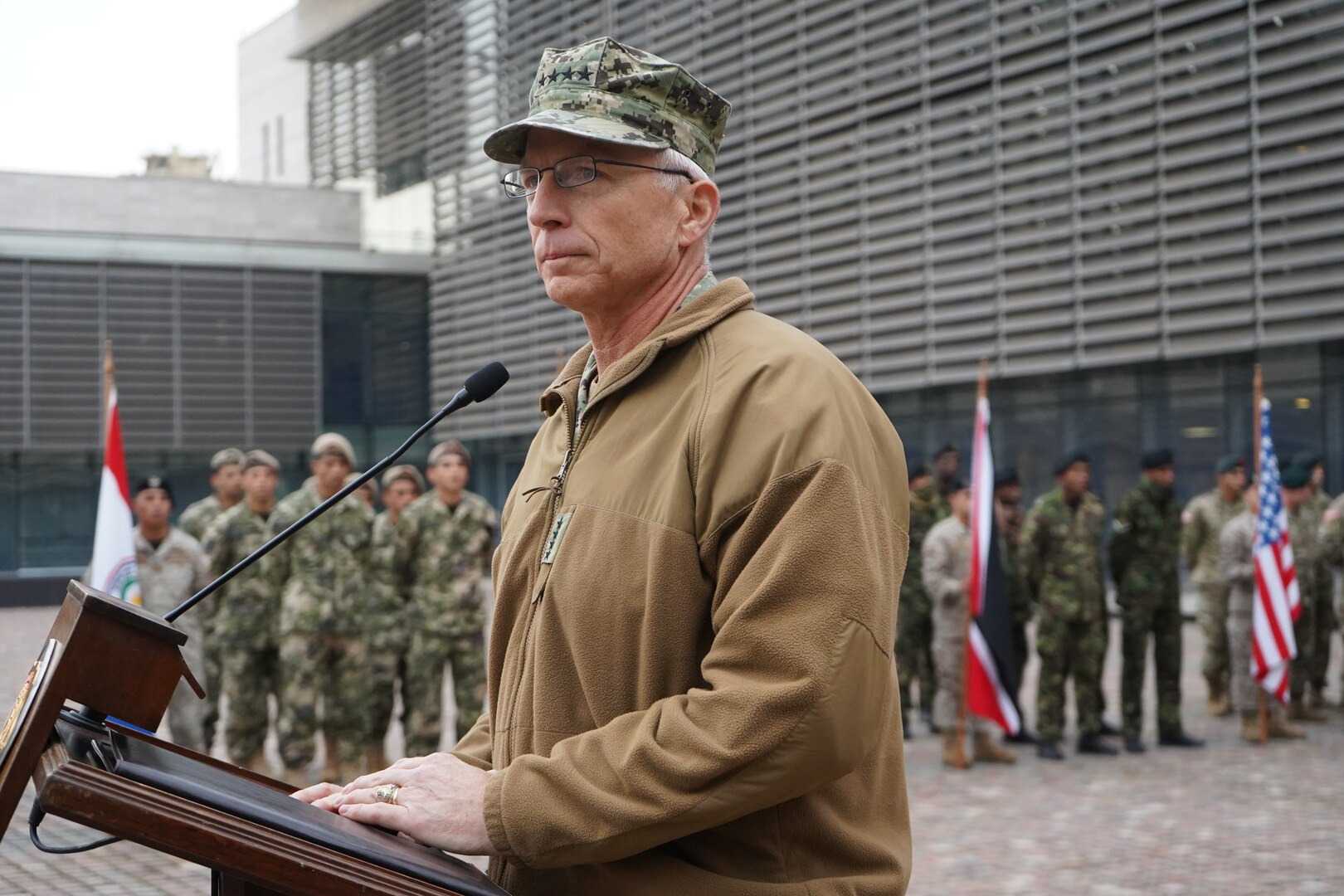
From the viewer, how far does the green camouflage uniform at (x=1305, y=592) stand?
35.3 ft

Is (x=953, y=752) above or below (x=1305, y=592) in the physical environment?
below

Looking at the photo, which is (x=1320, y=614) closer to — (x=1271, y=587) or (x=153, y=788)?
(x=1271, y=587)

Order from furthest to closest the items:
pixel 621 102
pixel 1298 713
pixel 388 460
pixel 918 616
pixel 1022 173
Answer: pixel 1022 173 < pixel 1298 713 < pixel 918 616 < pixel 388 460 < pixel 621 102

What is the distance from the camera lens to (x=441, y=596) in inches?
336

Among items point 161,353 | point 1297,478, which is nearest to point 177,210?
point 161,353

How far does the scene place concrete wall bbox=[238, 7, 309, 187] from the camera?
100.0 ft

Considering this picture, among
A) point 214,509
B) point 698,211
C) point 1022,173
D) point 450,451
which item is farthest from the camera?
point 1022,173

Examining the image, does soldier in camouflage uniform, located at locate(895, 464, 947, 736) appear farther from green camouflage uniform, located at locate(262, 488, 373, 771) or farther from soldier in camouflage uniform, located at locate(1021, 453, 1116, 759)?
green camouflage uniform, located at locate(262, 488, 373, 771)

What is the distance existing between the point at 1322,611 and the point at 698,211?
35.6 feet

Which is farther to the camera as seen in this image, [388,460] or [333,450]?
[333,450]

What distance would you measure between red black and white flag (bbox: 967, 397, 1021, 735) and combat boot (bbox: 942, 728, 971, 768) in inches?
9.0

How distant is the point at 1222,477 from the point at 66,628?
10920 mm

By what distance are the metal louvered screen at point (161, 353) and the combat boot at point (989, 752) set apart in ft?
58.2

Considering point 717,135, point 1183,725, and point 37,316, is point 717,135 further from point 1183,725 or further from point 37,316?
point 37,316
